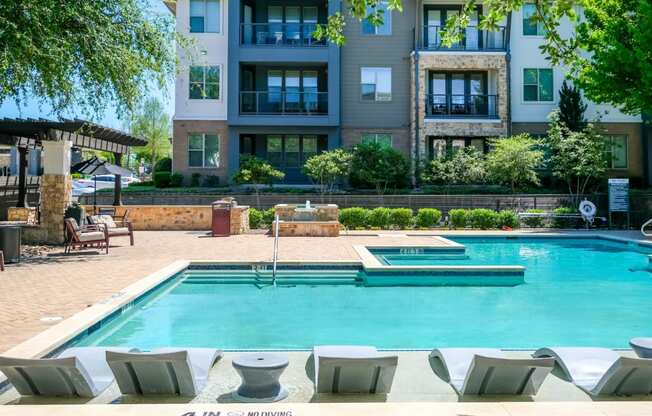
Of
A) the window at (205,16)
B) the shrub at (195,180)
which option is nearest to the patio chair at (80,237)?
the shrub at (195,180)

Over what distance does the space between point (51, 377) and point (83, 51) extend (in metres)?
8.77

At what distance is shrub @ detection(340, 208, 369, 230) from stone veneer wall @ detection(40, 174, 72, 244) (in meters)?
9.65

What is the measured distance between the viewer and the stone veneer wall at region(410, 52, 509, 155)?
86.1ft

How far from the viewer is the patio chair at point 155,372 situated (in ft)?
12.8

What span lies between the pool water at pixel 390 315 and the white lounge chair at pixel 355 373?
8.97ft

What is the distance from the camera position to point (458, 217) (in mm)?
20750

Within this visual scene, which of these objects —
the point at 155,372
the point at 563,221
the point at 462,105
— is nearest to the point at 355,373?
the point at 155,372

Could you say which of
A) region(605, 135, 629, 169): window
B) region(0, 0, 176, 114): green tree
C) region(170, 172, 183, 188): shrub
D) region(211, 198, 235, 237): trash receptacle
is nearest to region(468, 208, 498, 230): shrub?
region(211, 198, 235, 237): trash receptacle

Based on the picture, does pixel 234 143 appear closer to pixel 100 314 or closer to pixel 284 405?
pixel 100 314

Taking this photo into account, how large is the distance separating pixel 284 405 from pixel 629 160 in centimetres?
2835

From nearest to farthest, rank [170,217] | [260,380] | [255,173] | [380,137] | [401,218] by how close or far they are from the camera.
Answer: [260,380]
[170,217]
[401,218]
[255,173]
[380,137]

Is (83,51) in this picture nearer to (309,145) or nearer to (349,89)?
(309,145)

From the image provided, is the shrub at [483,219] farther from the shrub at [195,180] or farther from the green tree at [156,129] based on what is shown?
the green tree at [156,129]

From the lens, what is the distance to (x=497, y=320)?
8.16 m
